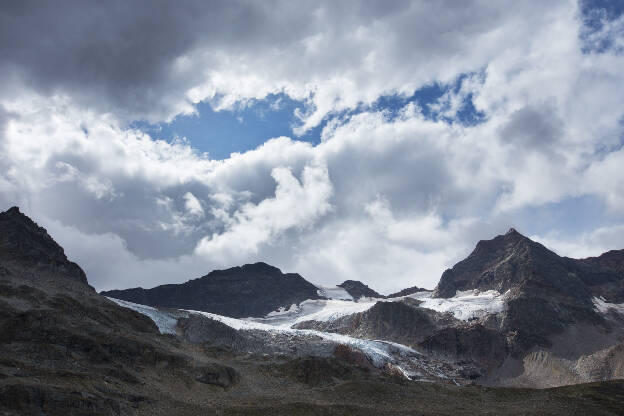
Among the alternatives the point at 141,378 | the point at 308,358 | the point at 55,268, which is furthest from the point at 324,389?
the point at 55,268

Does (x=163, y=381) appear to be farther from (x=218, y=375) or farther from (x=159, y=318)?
(x=159, y=318)

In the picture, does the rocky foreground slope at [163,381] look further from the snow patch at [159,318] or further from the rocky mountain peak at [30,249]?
the snow patch at [159,318]

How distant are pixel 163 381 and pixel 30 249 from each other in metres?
106

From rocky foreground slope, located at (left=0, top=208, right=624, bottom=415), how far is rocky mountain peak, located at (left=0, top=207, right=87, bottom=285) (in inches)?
887

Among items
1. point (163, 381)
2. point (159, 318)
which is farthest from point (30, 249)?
point (163, 381)

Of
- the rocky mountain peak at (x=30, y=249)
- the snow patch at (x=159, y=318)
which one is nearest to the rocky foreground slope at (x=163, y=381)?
the rocky mountain peak at (x=30, y=249)

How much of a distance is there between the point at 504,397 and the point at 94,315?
3552 inches

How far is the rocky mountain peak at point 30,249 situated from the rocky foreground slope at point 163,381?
22.5 meters

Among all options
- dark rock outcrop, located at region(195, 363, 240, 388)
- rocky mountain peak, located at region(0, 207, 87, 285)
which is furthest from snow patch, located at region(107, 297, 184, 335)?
dark rock outcrop, located at region(195, 363, 240, 388)

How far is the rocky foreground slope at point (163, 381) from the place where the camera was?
6569cm

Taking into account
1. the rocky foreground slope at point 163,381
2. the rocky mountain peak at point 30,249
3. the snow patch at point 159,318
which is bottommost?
the rocky foreground slope at point 163,381

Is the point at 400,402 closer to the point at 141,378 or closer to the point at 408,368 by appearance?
the point at 141,378

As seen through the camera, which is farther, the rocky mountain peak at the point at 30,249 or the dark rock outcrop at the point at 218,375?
the rocky mountain peak at the point at 30,249

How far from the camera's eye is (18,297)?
119m
